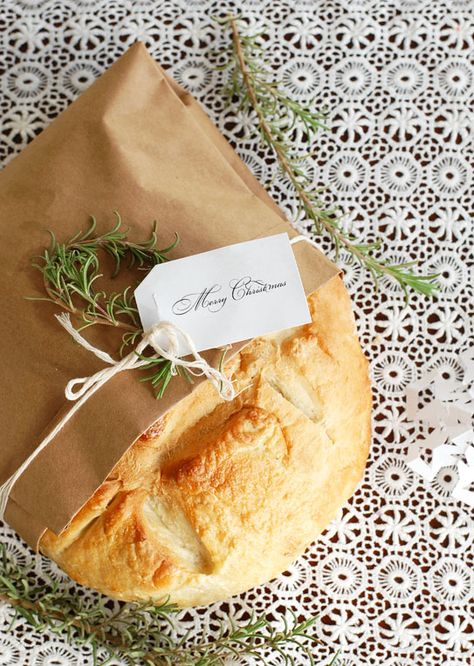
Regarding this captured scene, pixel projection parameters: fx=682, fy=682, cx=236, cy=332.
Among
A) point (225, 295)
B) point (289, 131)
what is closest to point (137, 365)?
point (225, 295)

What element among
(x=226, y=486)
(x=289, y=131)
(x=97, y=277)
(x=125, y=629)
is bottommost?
(x=125, y=629)

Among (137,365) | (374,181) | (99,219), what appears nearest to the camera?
(137,365)

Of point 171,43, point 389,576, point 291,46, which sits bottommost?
point 389,576

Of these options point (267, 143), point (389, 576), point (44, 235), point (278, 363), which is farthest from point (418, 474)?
point (44, 235)

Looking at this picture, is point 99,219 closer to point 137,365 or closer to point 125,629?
point 137,365

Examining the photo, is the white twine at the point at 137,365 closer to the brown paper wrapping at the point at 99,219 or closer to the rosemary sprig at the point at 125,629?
the brown paper wrapping at the point at 99,219

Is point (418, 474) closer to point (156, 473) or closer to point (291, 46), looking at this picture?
point (156, 473)

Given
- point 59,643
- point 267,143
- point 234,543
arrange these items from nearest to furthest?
point 234,543
point 59,643
point 267,143
